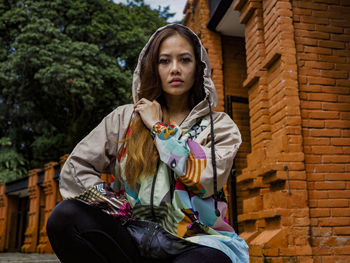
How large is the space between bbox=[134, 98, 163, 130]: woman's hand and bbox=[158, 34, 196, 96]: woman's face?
0.55 ft

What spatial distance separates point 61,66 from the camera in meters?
15.5

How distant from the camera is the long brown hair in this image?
1.88 meters

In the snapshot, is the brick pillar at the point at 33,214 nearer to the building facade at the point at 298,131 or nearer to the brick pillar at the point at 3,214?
the brick pillar at the point at 3,214

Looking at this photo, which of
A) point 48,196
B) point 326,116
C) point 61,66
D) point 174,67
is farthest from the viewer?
point 61,66

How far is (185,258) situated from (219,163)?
1.49 feet

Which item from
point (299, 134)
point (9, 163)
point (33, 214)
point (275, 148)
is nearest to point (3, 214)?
point (9, 163)

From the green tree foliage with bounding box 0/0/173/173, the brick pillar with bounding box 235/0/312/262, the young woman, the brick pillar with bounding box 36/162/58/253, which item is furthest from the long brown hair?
the green tree foliage with bounding box 0/0/173/173

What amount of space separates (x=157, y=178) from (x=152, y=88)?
0.60 m

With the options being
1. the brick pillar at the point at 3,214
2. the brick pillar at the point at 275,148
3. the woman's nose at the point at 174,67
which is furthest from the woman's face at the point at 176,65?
the brick pillar at the point at 3,214

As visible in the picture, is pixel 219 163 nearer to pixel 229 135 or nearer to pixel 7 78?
pixel 229 135

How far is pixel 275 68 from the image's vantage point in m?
4.61

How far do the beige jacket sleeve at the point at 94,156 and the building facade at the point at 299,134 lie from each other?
8.24 ft

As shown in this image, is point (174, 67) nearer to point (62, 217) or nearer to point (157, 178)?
point (157, 178)

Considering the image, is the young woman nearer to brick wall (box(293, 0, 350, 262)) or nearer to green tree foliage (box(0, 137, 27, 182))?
brick wall (box(293, 0, 350, 262))
